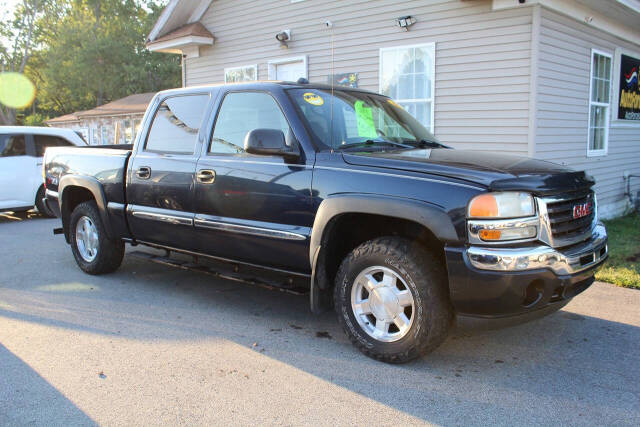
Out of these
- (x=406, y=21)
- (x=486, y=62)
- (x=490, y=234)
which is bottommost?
(x=490, y=234)

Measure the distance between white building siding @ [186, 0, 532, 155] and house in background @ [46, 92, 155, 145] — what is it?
654 inches

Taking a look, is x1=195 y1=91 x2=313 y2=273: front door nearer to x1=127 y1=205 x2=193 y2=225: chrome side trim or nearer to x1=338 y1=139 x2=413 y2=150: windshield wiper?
x1=127 y1=205 x2=193 y2=225: chrome side trim

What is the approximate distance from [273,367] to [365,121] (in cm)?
205

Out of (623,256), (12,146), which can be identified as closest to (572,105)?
(623,256)

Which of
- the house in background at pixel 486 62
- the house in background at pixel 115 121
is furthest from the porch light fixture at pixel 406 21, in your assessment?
the house in background at pixel 115 121

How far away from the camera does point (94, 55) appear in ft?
134

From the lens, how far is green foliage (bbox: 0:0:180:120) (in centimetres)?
4075

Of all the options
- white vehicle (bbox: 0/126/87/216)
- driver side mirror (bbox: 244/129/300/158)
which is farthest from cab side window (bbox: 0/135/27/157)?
driver side mirror (bbox: 244/129/300/158)

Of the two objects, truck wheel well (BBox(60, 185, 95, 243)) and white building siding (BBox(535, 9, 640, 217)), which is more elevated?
white building siding (BBox(535, 9, 640, 217))

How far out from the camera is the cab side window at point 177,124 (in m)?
4.78

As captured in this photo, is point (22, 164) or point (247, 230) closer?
point (247, 230)

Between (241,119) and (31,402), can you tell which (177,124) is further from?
(31,402)

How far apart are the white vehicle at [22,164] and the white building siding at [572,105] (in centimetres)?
872

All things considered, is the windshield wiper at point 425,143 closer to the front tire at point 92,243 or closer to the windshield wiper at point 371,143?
the windshield wiper at point 371,143
